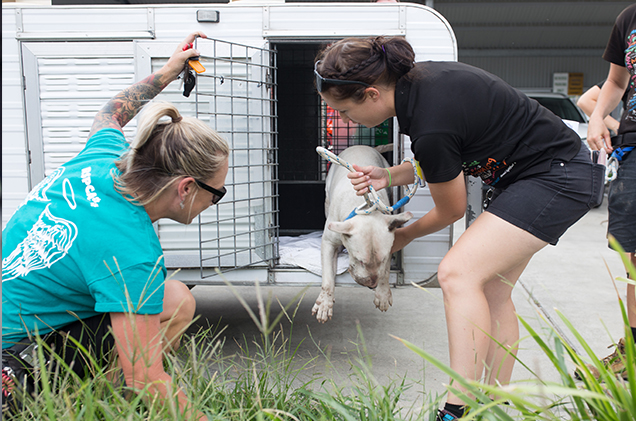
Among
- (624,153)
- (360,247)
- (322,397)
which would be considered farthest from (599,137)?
(322,397)

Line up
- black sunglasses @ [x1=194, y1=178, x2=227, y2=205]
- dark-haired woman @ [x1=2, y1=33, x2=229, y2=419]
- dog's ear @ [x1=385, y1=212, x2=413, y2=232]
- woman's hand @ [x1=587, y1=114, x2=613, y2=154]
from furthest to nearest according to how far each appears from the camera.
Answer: dog's ear @ [x1=385, y1=212, x2=413, y2=232], woman's hand @ [x1=587, y1=114, x2=613, y2=154], black sunglasses @ [x1=194, y1=178, x2=227, y2=205], dark-haired woman @ [x1=2, y1=33, x2=229, y2=419]

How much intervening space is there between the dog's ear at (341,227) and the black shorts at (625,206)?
4.83ft

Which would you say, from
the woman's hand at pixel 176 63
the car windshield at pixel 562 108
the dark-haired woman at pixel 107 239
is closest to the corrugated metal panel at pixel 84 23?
the woman's hand at pixel 176 63

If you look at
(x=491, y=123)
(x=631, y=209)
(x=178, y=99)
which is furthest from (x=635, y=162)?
(x=178, y=99)

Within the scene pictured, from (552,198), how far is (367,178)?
3.09 feet

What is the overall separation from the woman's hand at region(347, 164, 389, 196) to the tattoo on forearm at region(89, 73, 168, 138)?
111 centimetres

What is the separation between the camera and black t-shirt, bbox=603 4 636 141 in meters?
2.66

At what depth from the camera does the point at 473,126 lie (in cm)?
190

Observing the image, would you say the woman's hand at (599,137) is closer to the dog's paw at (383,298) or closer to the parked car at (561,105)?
the dog's paw at (383,298)

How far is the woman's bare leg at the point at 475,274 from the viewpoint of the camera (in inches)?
72.2

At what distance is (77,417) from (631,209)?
9.13 ft

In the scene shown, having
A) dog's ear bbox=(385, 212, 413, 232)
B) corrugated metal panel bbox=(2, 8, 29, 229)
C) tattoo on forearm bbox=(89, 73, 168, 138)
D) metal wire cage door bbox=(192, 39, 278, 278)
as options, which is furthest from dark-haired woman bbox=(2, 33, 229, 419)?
corrugated metal panel bbox=(2, 8, 29, 229)

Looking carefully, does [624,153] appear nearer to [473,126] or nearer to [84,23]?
[473,126]

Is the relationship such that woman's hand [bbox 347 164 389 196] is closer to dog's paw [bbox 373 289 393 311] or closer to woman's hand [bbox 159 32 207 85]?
dog's paw [bbox 373 289 393 311]
